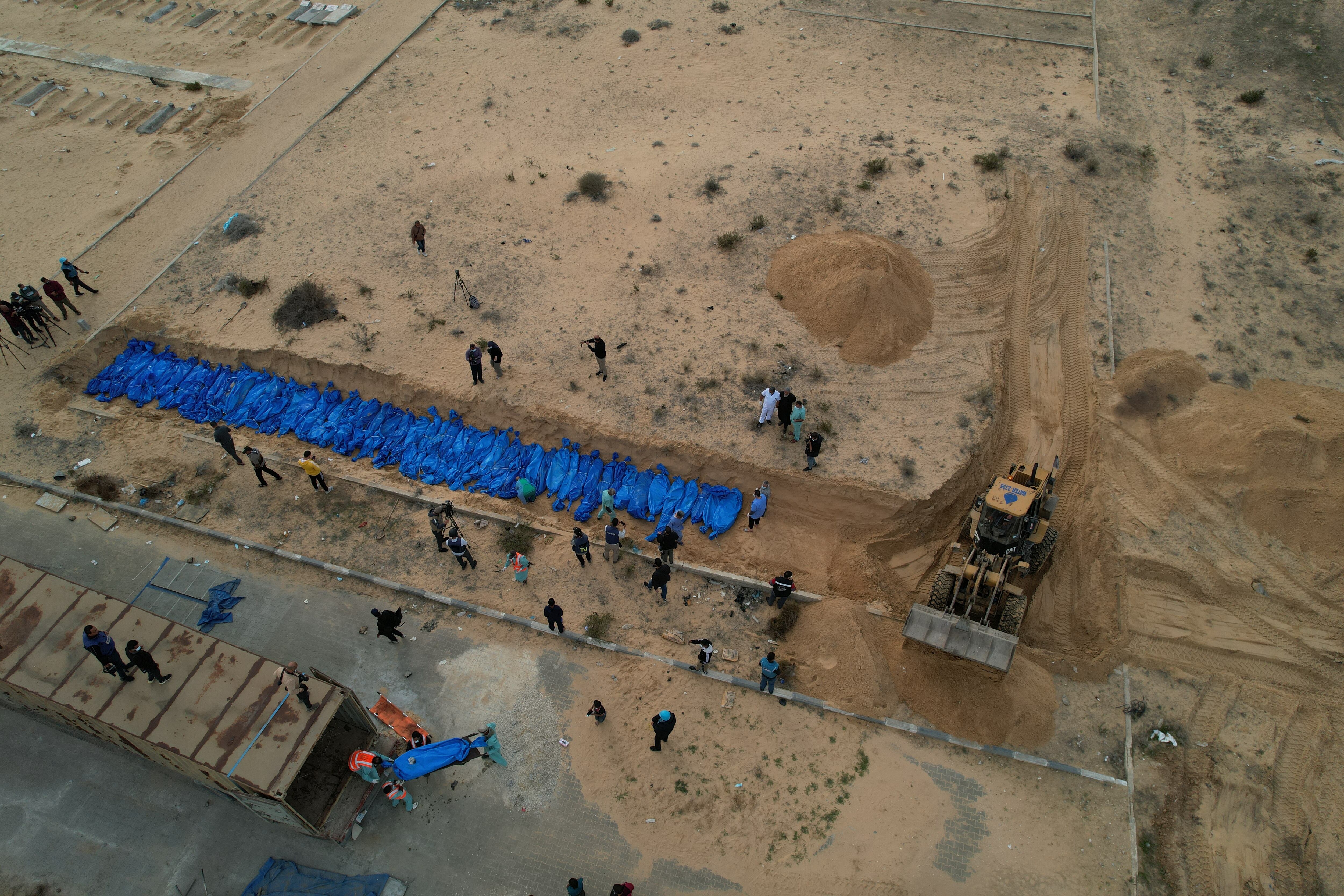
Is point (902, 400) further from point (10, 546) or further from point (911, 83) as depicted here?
point (10, 546)

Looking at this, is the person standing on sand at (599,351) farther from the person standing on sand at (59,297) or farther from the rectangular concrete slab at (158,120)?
the rectangular concrete slab at (158,120)

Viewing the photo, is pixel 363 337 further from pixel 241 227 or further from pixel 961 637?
pixel 961 637

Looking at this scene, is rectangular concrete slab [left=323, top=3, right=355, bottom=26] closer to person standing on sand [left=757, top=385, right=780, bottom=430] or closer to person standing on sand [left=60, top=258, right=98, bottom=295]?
person standing on sand [left=60, top=258, right=98, bottom=295]

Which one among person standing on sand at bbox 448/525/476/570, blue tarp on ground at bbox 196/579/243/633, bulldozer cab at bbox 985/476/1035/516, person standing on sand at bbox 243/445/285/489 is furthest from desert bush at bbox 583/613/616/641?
person standing on sand at bbox 243/445/285/489

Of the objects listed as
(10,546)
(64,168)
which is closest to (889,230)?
(10,546)

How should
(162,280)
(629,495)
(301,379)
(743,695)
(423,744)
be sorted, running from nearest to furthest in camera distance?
(423,744), (743,695), (629,495), (301,379), (162,280)
